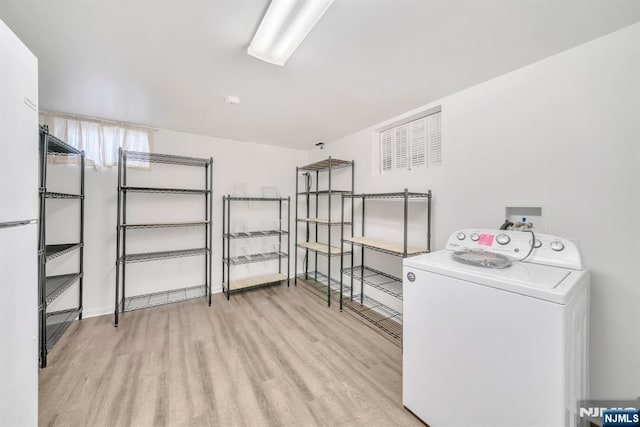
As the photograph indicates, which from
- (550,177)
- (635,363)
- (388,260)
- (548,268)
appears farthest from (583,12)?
(388,260)

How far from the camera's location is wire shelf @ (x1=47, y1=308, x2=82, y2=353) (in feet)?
5.95

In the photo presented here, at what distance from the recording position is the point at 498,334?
973 millimetres

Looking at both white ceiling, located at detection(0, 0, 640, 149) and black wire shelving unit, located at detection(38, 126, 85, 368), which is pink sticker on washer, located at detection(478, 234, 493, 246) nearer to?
white ceiling, located at detection(0, 0, 640, 149)

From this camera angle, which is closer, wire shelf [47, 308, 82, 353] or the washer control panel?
the washer control panel

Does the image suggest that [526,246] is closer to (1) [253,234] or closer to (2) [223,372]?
(2) [223,372]

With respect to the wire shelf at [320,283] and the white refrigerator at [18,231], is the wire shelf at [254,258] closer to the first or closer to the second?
the wire shelf at [320,283]

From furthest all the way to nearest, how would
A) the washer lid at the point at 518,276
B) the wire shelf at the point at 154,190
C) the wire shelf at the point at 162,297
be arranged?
the wire shelf at the point at 162,297 → the wire shelf at the point at 154,190 → the washer lid at the point at 518,276

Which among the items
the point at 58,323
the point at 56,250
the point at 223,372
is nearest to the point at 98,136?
the point at 56,250

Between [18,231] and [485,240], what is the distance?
2169 mm

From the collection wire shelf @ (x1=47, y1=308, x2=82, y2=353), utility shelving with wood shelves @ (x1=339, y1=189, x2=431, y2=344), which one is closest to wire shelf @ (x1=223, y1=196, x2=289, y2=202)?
utility shelving with wood shelves @ (x1=339, y1=189, x2=431, y2=344)

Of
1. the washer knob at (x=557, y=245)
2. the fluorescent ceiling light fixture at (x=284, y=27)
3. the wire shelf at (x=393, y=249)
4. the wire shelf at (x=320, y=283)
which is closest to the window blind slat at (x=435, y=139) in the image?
the wire shelf at (x=393, y=249)

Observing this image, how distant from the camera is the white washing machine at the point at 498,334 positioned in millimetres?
864

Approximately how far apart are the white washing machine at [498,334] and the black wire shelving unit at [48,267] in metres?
2.43

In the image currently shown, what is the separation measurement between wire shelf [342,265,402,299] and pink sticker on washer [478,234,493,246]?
1068 mm
